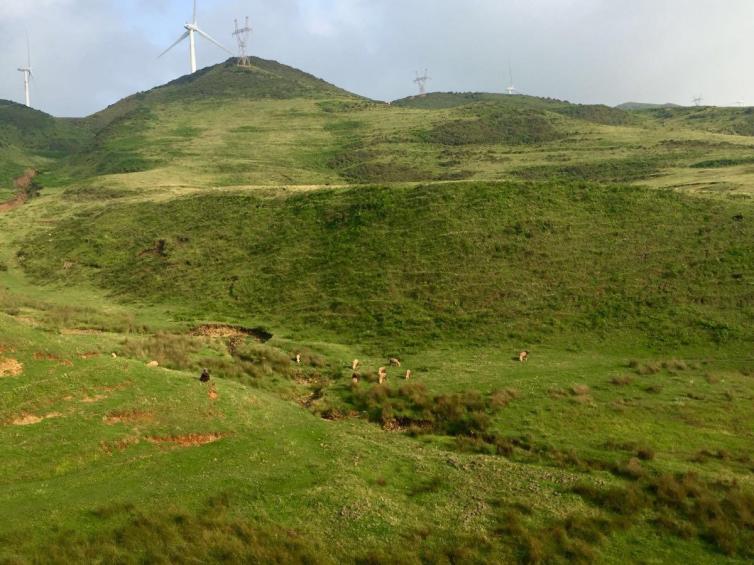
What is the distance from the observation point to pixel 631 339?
131 ft

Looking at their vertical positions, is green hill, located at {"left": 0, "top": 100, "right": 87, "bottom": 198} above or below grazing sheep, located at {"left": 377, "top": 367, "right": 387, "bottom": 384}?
above

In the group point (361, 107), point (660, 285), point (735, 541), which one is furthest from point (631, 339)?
point (361, 107)

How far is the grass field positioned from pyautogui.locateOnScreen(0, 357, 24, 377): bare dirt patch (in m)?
0.10

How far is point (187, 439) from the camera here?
22.1 metres

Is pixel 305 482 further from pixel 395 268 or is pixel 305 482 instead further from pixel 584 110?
pixel 584 110

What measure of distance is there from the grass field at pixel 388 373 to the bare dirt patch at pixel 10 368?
10cm

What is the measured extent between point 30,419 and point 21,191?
118617 mm

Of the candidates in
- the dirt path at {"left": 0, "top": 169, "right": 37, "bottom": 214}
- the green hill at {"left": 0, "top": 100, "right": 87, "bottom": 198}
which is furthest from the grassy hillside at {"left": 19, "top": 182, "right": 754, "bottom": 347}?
the green hill at {"left": 0, "top": 100, "right": 87, "bottom": 198}

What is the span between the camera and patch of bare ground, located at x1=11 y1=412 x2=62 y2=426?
A: 21031 millimetres

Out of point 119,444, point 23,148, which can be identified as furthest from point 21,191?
point 119,444

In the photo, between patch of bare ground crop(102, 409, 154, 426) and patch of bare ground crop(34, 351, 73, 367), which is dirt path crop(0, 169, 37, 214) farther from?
patch of bare ground crop(102, 409, 154, 426)

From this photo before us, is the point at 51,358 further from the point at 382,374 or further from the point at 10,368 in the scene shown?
the point at 382,374

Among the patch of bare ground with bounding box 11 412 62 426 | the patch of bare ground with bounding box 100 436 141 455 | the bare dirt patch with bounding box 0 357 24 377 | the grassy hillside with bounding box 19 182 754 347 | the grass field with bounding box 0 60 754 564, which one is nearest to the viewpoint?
the grass field with bounding box 0 60 754 564

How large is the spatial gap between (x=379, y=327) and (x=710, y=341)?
2188cm
